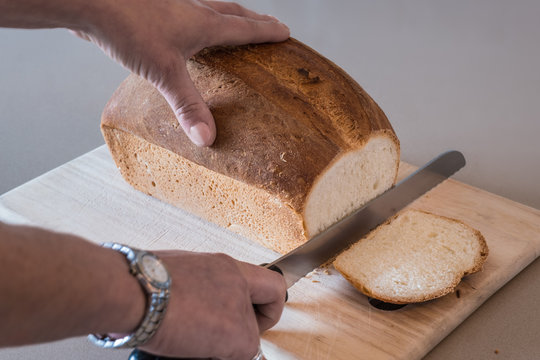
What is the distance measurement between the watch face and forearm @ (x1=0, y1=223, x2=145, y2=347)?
3 cm

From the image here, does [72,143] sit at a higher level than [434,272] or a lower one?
lower

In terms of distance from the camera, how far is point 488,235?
2.12 meters

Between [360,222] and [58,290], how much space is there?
126 cm

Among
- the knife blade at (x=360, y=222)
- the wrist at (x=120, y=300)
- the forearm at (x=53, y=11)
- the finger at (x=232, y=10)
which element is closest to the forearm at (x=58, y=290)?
the wrist at (x=120, y=300)

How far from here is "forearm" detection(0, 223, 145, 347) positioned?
0.97 meters

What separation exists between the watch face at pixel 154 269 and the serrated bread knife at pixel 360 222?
22.8 inches

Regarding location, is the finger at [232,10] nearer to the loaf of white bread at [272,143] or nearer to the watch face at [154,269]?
the loaf of white bread at [272,143]

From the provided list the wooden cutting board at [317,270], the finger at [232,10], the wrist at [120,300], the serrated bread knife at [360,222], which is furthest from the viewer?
the finger at [232,10]

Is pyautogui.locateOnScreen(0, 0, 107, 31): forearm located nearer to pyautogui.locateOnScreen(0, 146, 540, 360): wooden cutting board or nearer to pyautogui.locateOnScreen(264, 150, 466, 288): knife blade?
pyautogui.locateOnScreen(0, 146, 540, 360): wooden cutting board

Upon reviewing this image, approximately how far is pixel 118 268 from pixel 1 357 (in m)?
0.99

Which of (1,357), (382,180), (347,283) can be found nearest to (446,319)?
(347,283)

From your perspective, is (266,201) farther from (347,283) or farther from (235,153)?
(347,283)

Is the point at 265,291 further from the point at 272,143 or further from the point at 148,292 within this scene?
the point at 272,143

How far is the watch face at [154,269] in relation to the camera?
1146 mm
